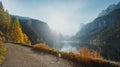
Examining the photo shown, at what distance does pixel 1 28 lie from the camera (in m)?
83.9

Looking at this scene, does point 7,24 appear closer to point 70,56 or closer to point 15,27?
point 15,27

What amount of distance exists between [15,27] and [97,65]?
7403cm

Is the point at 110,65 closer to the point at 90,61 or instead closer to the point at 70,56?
the point at 90,61

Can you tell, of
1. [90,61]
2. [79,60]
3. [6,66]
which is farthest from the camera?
[79,60]

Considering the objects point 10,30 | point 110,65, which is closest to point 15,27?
point 10,30

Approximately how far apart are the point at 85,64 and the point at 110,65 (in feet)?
8.15

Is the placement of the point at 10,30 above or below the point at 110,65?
above

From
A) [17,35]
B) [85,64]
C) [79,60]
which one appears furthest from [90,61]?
[17,35]

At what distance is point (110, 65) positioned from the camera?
15.7 meters

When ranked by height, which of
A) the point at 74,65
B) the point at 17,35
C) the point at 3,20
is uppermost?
the point at 3,20

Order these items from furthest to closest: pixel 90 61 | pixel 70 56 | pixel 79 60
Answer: pixel 70 56, pixel 79 60, pixel 90 61

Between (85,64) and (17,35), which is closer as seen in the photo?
(85,64)

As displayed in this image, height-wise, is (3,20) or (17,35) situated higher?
(3,20)

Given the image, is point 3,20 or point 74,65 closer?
point 74,65
